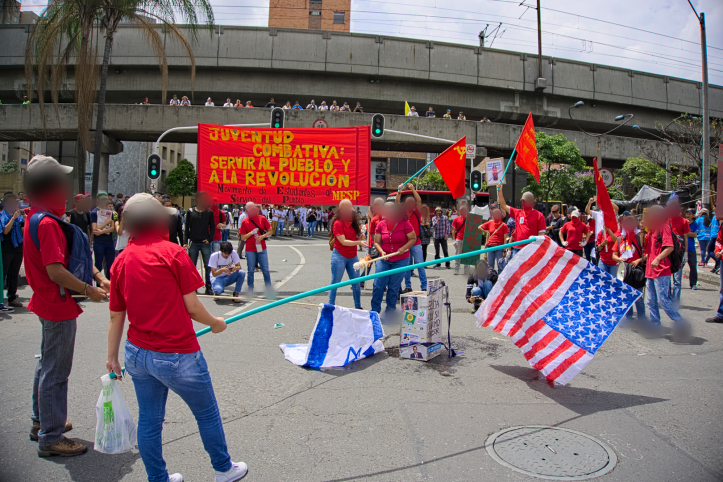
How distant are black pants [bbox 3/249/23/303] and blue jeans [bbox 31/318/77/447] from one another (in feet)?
19.6

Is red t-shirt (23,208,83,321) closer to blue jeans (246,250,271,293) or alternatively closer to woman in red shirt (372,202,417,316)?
woman in red shirt (372,202,417,316)

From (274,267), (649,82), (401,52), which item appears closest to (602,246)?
(274,267)

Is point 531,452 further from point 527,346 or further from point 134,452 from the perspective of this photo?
point 134,452

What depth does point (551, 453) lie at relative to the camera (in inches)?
126

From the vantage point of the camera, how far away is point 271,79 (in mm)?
36094

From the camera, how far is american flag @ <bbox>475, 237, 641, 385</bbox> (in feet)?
14.3

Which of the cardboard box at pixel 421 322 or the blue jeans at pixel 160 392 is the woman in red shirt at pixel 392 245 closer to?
the cardboard box at pixel 421 322

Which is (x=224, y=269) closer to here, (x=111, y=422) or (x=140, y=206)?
(x=111, y=422)

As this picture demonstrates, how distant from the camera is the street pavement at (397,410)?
9.84ft

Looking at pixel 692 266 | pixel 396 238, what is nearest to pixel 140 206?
pixel 396 238

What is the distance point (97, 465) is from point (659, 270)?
6832 mm

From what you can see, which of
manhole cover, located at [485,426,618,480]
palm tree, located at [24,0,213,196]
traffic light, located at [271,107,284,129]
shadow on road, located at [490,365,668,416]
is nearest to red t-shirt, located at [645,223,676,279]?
shadow on road, located at [490,365,668,416]

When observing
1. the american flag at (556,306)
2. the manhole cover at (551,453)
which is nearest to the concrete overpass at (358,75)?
the american flag at (556,306)

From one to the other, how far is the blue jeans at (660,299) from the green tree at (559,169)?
885 inches
